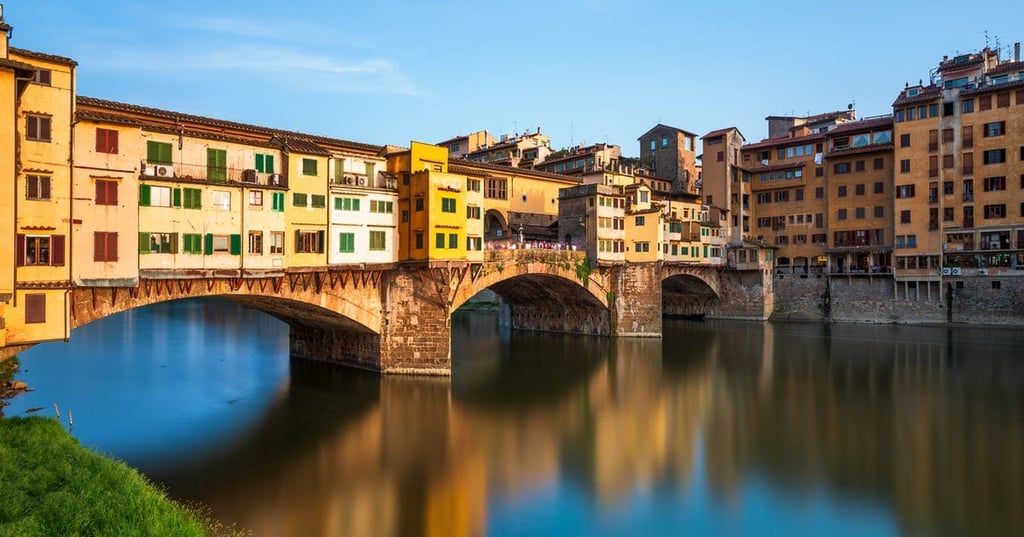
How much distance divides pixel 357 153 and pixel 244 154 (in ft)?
30.4

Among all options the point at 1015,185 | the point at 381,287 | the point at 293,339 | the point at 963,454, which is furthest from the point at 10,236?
the point at 1015,185

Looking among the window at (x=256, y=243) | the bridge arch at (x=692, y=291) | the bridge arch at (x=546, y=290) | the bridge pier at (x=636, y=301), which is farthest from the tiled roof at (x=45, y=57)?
the bridge arch at (x=692, y=291)

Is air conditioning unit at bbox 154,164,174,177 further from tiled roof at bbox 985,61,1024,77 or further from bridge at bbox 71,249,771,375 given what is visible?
tiled roof at bbox 985,61,1024,77

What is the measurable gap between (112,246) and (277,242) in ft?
22.9

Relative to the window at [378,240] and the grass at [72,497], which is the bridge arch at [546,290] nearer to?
the window at [378,240]

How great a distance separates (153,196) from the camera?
25.2 metres

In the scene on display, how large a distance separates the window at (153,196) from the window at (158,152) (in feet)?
3.77

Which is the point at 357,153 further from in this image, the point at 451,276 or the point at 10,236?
the point at 10,236

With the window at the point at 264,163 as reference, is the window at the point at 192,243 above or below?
below

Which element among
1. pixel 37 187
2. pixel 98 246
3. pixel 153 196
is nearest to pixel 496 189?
pixel 153 196

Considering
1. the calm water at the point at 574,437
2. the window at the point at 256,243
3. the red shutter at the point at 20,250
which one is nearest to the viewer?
the calm water at the point at 574,437

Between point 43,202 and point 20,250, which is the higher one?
point 43,202

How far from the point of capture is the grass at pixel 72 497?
12719 mm

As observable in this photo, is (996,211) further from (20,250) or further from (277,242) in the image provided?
(20,250)
